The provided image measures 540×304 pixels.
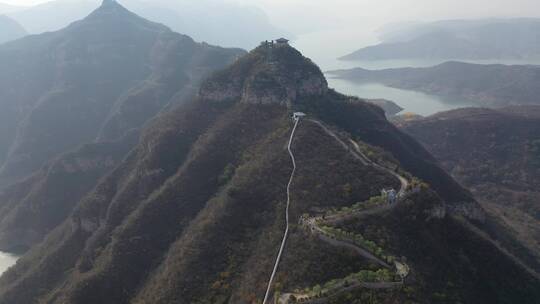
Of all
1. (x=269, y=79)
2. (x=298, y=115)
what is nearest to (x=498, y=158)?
(x=269, y=79)

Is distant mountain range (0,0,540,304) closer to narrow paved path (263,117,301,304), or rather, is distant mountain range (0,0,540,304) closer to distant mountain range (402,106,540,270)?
narrow paved path (263,117,301,304)

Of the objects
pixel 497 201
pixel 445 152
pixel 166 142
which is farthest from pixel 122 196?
pixel 445 152

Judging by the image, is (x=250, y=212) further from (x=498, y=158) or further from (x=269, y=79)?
(x=498, y=158)

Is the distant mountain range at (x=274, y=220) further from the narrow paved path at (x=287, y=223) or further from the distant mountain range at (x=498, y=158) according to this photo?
the distant mountain range at (x=498, y=158)

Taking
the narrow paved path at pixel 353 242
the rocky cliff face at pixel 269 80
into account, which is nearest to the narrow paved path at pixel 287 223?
the narrow paved path at pixel 353 242

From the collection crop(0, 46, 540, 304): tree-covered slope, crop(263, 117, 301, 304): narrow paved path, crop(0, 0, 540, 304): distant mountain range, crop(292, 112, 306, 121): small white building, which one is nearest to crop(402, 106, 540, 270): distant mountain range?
crop(0, 46, 540, 304): tree-covered slope

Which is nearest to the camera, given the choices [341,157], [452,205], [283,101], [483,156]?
[341,157]

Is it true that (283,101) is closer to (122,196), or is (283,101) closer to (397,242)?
(122,196)
